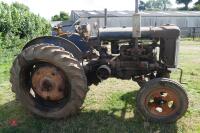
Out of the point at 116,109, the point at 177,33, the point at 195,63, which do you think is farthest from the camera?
the point at 195,63

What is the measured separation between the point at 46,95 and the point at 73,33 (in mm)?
1421

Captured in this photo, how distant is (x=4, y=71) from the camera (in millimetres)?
11242

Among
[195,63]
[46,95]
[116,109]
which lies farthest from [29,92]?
[195,63]

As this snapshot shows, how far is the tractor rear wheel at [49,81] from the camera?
6195mm

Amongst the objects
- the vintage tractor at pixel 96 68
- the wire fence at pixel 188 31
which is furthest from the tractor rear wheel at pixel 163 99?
the wire fence at pixel 188 31

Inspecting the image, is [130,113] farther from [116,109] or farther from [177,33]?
[177,33]

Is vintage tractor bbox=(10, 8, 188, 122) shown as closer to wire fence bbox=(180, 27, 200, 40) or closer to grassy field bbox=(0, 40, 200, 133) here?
grassy field bbox=(0, 40, 200, 133)

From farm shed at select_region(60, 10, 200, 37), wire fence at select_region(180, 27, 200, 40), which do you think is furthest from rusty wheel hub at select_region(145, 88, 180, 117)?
wire fence at select_region(180, 27, 200, 40)

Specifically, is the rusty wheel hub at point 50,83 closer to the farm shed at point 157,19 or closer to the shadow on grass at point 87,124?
the shadow on grass at point 87,124

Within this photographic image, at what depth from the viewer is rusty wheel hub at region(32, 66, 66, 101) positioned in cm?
645

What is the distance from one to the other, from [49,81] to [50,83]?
0.04 m

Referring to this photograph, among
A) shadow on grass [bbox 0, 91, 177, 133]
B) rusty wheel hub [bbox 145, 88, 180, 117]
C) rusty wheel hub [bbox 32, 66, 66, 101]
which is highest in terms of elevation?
rusty wheel hub [bbox 32, 66, 66, 101]

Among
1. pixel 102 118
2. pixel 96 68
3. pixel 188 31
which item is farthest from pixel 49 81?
pixel 188 31

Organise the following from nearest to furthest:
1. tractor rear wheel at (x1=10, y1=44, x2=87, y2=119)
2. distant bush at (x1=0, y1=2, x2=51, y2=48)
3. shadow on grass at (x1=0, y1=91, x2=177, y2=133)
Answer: shadow on grass at (x1=0, y1=91, x2=177, y2=133)
tractor rear wheel at (x1=10, y1=44, x2=87, y2=119)
distant bush at (x1=0, y1=2, x2=51, y2=48)
